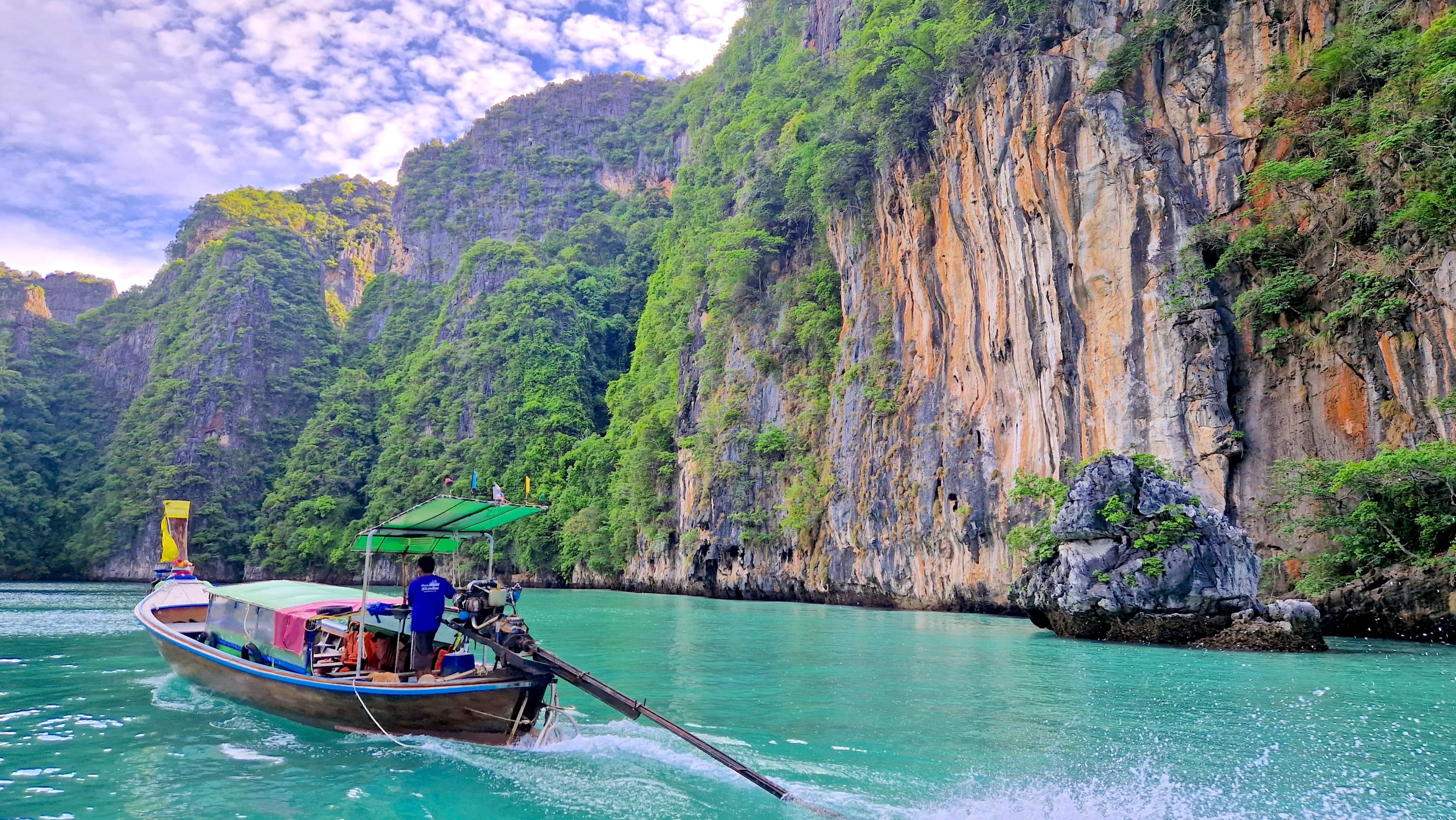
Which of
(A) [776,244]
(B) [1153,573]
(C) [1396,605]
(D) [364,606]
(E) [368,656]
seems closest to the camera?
(D) [364,606]

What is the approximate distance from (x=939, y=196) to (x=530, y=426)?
1673 inches

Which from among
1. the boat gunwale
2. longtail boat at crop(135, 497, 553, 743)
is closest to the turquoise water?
longtail boat at crop(135, 497, 553, 743)

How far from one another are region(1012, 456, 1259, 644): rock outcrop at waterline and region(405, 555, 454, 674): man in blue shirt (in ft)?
43.9

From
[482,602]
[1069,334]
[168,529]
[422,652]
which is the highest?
[1069,334]

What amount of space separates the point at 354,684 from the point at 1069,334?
20815 millimetres

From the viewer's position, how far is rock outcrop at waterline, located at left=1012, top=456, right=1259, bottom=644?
52.2 feet

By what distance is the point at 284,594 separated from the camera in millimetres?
11188

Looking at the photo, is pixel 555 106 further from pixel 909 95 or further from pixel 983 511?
pixel 983 511

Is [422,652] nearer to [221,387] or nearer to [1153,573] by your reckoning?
[1153,573]

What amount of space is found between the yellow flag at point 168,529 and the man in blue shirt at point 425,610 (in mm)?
9006

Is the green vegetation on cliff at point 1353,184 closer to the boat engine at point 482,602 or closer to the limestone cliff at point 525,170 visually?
the boat engine at point 482,602

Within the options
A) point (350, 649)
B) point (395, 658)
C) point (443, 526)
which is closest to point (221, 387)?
point (443, 526)

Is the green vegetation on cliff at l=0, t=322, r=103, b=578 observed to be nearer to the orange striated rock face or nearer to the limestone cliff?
the limestone cliff

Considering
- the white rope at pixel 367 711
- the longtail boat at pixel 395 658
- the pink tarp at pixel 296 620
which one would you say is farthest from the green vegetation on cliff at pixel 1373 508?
the pink tarp at pixel 296 620
